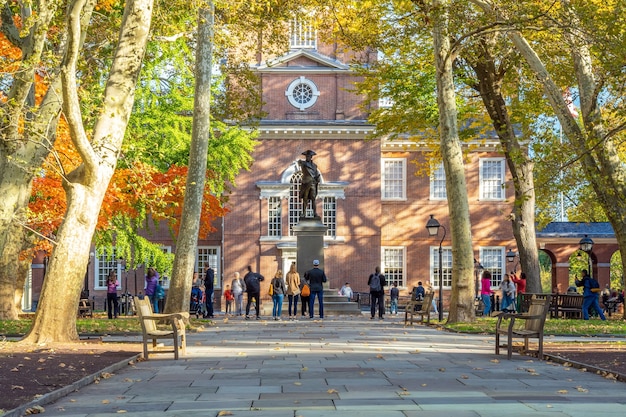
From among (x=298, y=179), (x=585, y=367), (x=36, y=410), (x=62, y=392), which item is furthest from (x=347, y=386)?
(x=298, y=179)

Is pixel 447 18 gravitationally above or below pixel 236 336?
above

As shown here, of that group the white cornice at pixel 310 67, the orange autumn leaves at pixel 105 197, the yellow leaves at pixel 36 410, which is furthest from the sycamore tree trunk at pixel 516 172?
the yellow leaves at pixel 36 410

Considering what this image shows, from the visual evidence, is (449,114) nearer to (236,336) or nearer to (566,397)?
(236,336)

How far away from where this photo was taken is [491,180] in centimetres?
4834

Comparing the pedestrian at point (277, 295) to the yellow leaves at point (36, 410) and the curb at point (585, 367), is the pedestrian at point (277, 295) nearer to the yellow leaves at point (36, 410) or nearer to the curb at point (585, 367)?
the curb at point (585, 367)

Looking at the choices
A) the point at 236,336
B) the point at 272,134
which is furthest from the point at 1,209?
the point at 272,134

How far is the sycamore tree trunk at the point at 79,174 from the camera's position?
15.4m

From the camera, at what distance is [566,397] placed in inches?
353

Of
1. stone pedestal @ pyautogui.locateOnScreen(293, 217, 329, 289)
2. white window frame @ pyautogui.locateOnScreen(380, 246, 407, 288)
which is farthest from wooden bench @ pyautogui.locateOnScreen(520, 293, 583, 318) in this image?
white window frame @ pyautogui.locateOnScreen(380, 246, 407, 288)

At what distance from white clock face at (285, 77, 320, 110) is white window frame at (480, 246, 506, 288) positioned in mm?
10878

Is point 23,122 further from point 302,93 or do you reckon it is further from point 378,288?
point 302,93

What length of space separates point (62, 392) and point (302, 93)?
1465 inches

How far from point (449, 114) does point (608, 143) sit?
3.78 meters

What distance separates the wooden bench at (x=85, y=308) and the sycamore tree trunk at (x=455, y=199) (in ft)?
39.4
